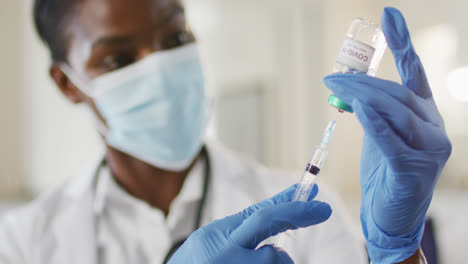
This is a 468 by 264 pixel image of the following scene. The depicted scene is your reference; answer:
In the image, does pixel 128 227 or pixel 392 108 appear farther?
pixel 128 227

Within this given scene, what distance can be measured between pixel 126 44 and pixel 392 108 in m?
0.72

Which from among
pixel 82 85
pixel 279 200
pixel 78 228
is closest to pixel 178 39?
pixel 82 85

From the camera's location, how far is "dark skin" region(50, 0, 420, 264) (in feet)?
3.35

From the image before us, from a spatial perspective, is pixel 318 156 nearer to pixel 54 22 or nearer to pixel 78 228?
pixel 78 228

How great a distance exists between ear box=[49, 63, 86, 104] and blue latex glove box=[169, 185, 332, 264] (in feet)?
2.31

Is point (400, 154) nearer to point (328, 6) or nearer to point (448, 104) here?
point (448, 104)

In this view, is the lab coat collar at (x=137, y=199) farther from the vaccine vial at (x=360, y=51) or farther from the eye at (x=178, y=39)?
the vaccine vial at (x=360, y=51)

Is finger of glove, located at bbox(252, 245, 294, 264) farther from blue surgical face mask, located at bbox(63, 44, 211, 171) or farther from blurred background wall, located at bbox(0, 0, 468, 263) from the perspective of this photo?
blurred background wall, located at bbox(0, 0, 468, 263)

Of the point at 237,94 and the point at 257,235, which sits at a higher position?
the point at 257,235

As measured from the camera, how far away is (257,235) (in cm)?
54

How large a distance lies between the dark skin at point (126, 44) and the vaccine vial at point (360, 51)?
569 mm

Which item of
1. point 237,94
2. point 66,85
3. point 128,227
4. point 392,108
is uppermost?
point 392,108

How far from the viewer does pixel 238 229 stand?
0.56m

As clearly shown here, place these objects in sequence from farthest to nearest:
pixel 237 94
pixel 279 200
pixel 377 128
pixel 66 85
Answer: pixel 237 94, pixel 66 85, pixel 279 200, pixel 377 128
